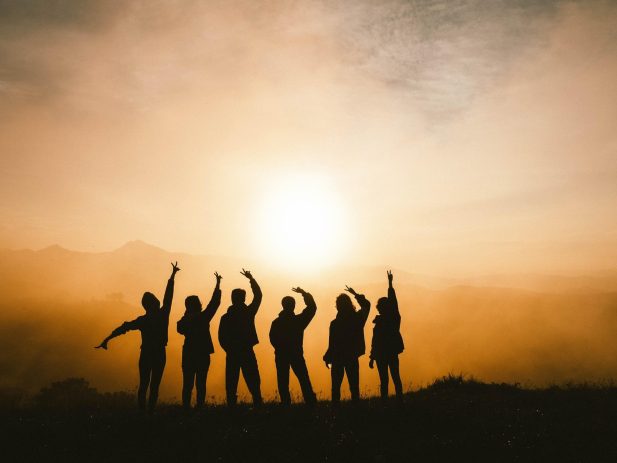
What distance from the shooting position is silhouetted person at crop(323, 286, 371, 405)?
11.0 meters

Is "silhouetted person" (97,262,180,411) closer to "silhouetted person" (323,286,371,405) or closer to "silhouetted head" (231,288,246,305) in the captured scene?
"silhouetted head" (231,288,246,305)

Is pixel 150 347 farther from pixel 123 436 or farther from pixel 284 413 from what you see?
pixel 284 413

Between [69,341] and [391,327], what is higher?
[69,341]

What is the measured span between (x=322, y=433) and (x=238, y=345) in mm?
3337

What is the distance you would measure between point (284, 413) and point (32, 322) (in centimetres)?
19954

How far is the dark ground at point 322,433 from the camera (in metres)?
7.15

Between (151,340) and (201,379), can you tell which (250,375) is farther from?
(151,340)

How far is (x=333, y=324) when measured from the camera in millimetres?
11367

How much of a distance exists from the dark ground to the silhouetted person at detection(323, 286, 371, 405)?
0.73 meters

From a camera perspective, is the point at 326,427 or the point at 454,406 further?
the point at 454,406

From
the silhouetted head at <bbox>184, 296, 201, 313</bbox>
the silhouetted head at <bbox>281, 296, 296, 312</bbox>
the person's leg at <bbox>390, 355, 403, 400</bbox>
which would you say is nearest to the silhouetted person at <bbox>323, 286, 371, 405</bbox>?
the person's leg at <bbox>390, 355, 403, 400</bbox>

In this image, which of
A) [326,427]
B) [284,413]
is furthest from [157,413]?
[326,427]

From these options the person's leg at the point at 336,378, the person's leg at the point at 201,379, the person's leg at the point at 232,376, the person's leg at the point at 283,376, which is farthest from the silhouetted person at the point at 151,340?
the person's leg at the point at 336,378

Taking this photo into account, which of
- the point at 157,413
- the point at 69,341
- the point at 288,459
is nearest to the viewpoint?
the point at 288,459
